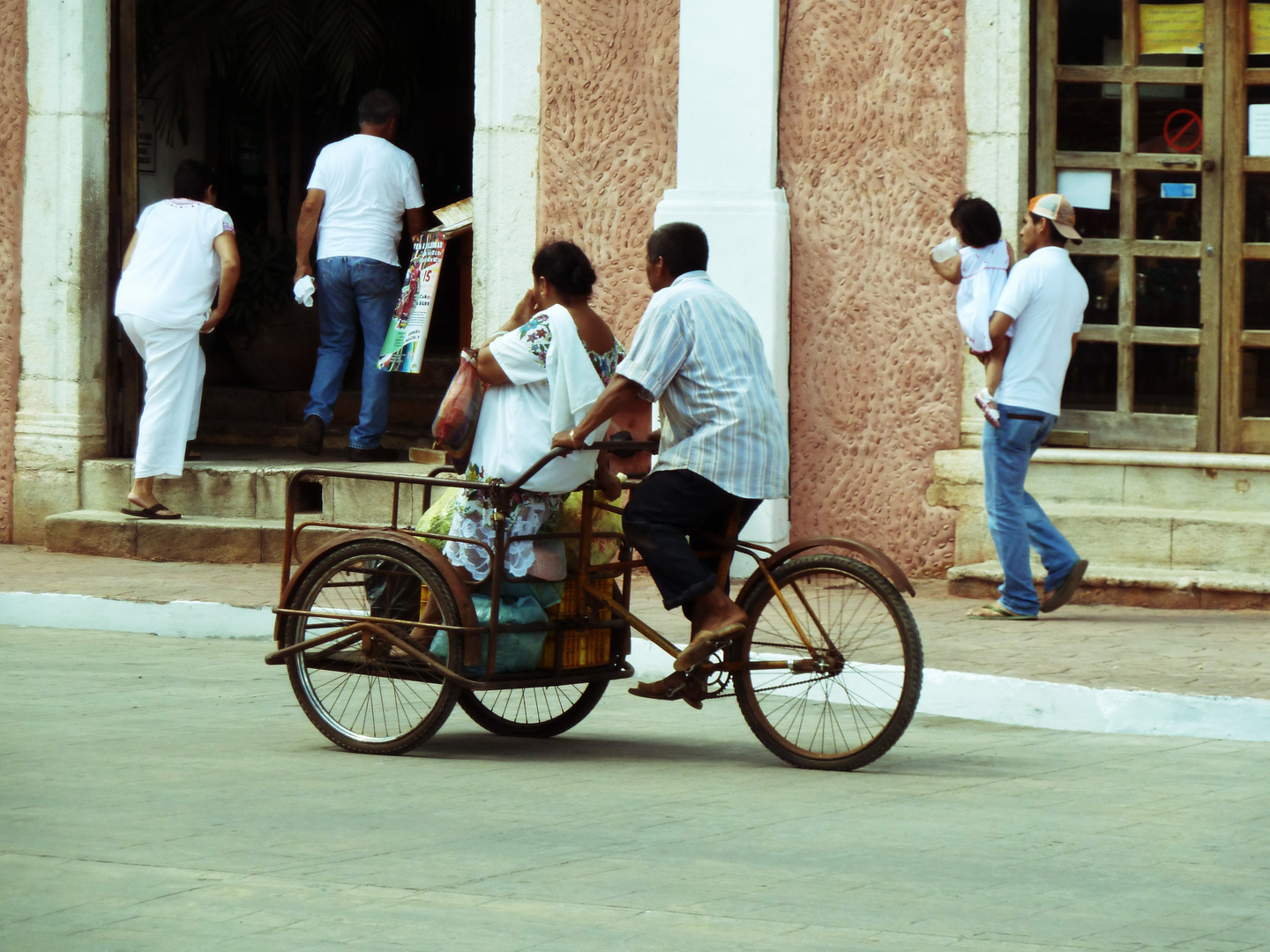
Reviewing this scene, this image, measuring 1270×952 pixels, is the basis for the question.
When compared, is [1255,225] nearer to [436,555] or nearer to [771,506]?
[771,506]

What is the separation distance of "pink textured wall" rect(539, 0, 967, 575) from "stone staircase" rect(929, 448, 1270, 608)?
0.24m

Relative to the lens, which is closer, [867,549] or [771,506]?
[867,549]

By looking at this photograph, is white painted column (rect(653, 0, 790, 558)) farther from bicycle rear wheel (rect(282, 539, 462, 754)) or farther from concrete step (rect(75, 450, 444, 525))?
bicycle rear wheel (rect(282, 539, 462, 754))

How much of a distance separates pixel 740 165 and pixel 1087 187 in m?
1.75

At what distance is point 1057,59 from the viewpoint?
10.0 m

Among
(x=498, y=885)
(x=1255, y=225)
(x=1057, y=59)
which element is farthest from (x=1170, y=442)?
(x=498, y=885)

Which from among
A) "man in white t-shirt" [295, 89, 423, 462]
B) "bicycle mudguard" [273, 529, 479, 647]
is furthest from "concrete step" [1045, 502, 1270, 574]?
"bicycle mudguard" [273, 529, 479, 647]

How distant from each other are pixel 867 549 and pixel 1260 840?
1.47m

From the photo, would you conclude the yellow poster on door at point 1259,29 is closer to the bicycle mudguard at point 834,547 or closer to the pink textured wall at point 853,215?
the pink textured wall at point 853,215

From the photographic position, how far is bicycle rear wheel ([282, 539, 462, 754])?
6223 mm

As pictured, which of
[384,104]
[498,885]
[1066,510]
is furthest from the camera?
[384,104]

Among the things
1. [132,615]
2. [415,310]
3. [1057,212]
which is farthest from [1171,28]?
[132,615]

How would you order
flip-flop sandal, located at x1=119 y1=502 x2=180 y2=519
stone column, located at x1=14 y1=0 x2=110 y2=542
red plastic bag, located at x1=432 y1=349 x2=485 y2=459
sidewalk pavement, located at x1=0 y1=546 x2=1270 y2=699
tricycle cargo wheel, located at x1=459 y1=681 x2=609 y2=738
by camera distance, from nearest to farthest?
1. red plastic bag, located at x1=432 y1=349 x2=485 y2=459
2. tricycle cargo wheel, located at x1=459 y1=681 x2=609 y2=738
3. sidewalk pavement, located at x1=0 y1=546 x2=1270 y2=699
4. flip-flop sandal, located at x1=119 y1=502 x2=180 y2=519
5. stone column, located at x1=14 y1=0 x2=110 y2=542

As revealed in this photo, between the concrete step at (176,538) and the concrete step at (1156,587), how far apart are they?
11.6 ft
